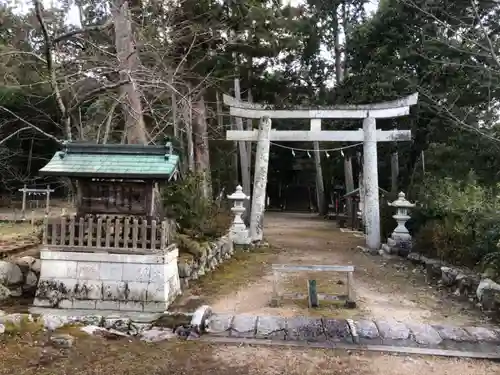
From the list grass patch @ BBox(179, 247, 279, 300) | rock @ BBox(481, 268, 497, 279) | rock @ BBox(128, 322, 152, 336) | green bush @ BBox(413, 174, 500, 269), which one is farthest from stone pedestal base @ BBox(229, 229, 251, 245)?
rock @ BBox(128, 322, 152, 336)

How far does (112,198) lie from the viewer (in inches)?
265

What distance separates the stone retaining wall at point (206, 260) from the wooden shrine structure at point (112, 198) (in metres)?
1.16

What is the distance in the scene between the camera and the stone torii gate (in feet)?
41.8

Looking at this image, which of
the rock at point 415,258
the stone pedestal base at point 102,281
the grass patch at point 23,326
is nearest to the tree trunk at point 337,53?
the rock at point 415,258

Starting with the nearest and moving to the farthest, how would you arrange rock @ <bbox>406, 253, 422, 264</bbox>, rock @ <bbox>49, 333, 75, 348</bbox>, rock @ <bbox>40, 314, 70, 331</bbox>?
1. rock @ <bbox>49, 333, 75, 348</bbox>
2. rock @ <bbox>40, 314, 70, 331</bbox>
3. rock @ <bbox>406, 253, 422, 264</bbox>

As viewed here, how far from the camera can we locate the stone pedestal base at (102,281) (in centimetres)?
623

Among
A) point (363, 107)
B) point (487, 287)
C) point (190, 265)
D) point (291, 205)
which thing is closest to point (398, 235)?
point (363, 107)

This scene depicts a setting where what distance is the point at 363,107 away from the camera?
1312cm

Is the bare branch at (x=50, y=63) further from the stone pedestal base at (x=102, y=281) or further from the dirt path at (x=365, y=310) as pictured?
the dirt path at (x=365, y=310)

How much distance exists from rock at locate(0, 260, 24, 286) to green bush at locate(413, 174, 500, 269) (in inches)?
304

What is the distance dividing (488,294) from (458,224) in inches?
105

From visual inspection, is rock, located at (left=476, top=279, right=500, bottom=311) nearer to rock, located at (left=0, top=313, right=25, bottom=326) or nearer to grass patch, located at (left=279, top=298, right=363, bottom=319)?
grass patch, located at (left=279, top=298, right=363, bottom=319)

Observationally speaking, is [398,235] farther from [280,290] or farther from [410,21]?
[410,21]

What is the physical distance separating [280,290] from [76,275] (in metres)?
3.38
